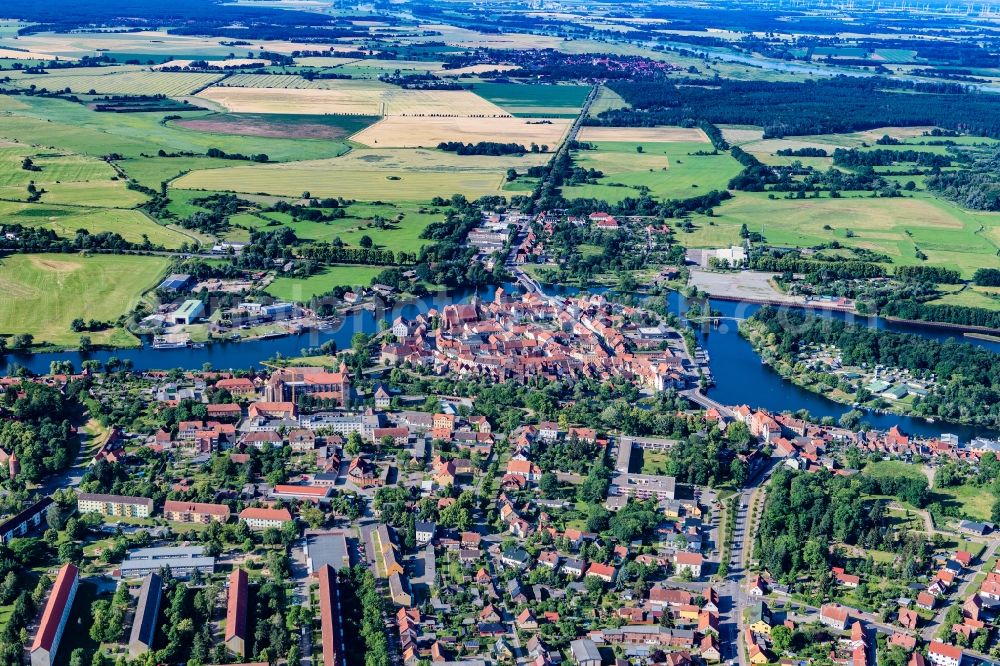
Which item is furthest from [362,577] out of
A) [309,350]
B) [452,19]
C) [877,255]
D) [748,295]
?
[452,19]

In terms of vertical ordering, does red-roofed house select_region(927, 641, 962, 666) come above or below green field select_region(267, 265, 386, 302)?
below

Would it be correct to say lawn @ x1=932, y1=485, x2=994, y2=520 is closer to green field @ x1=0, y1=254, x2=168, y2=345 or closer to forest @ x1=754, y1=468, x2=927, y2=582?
forest @ x1=754, y1=468, x2=927, y2=582

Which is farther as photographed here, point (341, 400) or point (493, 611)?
point (341, 400)

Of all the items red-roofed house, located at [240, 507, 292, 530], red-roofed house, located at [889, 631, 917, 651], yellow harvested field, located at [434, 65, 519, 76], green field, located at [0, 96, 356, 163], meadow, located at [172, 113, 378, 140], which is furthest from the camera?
yellow harvested field, located at [434, 65, 519, 76]

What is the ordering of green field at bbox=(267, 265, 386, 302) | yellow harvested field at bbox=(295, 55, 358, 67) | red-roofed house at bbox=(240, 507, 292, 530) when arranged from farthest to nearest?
yellow harvested field at bbox=(295, 55, 358, 67), green field at bbox=(267, 265, 386, 302), red-roofed house at bbox=(240, 507, 292, 530)

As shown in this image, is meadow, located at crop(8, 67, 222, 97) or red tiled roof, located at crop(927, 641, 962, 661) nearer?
red tiled roof, located at crop(927, 641, 962, 661)

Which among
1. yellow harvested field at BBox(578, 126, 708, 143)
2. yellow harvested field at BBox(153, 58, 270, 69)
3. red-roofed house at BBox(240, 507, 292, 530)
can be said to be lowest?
red-roofed house at BBox(240, 507, 292, 530)

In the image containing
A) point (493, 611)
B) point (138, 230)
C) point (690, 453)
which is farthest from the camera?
point (138, 230)

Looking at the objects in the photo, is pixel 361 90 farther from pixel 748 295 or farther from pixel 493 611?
pixel 493 611

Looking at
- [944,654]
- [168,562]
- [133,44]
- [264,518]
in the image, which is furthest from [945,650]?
[133,44]

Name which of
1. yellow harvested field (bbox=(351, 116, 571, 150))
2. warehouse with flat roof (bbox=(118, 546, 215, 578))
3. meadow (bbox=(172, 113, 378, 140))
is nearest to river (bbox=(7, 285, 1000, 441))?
warehouse with flat roof (bbox=(118, 546, 215, 578))
